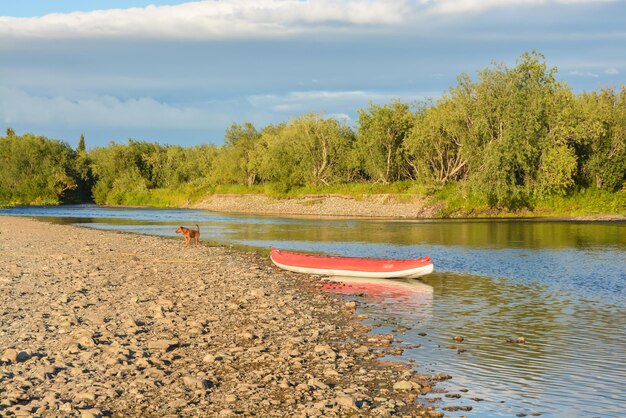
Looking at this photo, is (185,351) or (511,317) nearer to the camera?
(185,351)

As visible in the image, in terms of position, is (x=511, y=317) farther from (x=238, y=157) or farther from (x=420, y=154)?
(x=238, y=157)

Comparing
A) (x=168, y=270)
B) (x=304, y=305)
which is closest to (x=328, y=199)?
(x=168, y=270)

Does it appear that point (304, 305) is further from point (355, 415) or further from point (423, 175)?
point (423, 175)

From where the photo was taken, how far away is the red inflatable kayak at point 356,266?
Answer: 30.6m

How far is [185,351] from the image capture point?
52.5ft

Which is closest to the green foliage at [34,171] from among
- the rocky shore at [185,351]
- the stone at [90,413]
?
the rocky shore at [185,351]

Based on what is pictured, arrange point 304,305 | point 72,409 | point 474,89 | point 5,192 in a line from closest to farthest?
point 72,409 → point 304,305 → point 474,89 → point 5,192

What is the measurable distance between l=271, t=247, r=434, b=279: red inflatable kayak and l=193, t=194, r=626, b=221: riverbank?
2167 inches

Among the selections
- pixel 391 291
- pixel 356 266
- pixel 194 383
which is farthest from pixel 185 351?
pixel 356 266

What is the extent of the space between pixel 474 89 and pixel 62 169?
107619mm

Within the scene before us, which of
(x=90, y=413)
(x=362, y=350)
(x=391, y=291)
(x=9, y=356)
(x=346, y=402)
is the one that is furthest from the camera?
(x=391, y=291)

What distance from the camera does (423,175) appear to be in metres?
95.1

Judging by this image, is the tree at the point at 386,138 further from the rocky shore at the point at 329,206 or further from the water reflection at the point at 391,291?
the water reflection at the point at 391,291

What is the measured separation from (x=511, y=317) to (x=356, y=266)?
33.0ft
